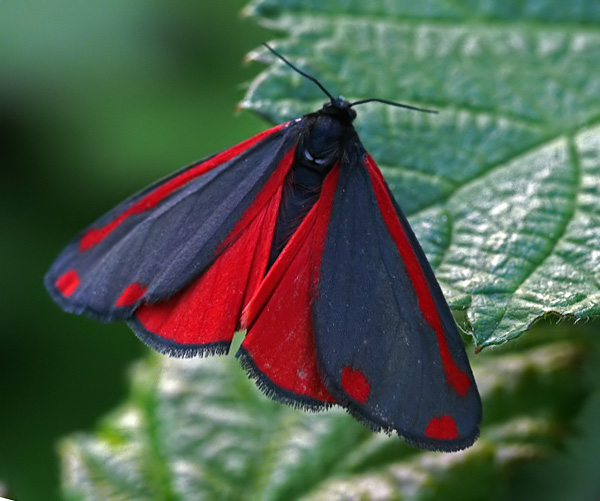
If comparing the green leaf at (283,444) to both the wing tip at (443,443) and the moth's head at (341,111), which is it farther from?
the moth's head at (341,111)

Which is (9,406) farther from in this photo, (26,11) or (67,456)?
(26,11)

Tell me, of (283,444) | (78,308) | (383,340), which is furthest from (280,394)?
(78,308)

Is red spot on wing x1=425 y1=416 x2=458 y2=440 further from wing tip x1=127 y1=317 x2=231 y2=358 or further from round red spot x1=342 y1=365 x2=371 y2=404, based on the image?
wing tip x1=127 y1=317 x2=231 y2=358

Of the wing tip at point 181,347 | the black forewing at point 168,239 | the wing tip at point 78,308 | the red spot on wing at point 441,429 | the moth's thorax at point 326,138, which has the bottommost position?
the red spot on wing at point 441,429

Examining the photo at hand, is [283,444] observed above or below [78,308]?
below

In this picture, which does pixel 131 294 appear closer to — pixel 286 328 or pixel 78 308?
pixel 78 308

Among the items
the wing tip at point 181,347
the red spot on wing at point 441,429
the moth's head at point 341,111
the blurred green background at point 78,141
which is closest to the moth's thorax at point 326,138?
the moth's head at point 341,111

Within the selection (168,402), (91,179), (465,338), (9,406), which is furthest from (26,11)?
(465,338)
